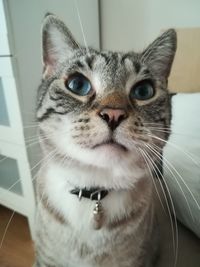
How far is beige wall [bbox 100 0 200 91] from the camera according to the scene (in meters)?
1.28

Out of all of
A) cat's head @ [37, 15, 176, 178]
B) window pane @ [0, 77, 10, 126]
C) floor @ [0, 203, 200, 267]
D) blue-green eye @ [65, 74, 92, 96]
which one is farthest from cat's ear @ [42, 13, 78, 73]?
floor @ [0, 203, 200, 267]

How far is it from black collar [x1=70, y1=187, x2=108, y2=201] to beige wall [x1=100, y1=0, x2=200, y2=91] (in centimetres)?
82

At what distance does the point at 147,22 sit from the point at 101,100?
1059 mm

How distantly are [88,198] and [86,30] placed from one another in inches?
43.9

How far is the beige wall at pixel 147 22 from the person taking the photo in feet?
4.20

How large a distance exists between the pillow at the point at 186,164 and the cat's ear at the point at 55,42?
1.30 ft

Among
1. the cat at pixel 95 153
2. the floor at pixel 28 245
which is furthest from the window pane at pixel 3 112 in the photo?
the floor at pixel 28 245

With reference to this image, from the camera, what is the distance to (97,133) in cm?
55

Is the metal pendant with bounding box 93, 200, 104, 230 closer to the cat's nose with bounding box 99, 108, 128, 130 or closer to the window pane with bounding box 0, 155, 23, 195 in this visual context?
the cat's nose with bounding box 99, 108, 128, 130

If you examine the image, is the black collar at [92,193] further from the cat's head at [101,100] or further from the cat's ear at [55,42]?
the cat's ear at [55,42]

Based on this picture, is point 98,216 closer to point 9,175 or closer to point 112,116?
point 112,116

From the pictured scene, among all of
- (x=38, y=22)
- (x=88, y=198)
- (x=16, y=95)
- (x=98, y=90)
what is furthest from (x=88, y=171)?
(x=38, y=22)

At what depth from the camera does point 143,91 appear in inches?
27.5

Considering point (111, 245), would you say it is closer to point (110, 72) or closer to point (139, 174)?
point (139, 174)
